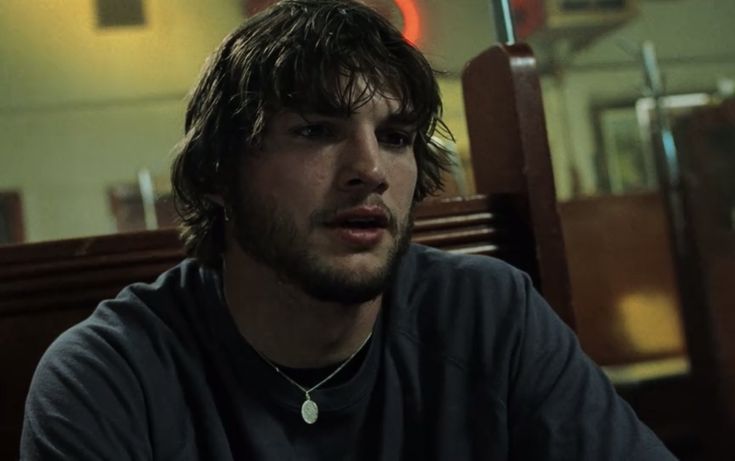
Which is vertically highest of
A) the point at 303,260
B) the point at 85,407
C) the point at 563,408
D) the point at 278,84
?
the point at 278,84

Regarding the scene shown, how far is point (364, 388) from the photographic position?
2.96 feet

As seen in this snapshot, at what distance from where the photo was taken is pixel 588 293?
227 cm

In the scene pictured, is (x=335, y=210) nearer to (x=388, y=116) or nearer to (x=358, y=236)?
(x=358, y=236)

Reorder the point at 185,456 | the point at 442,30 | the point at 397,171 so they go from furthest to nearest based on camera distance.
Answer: the point at 442,30 < the point at 397,171 < the point at 185,456

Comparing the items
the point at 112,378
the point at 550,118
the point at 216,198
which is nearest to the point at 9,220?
the point at 216,198

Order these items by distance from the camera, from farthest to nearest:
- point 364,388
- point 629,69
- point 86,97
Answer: point 629,69, point 86,97, point 364,388

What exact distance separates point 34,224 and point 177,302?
2.35 ft

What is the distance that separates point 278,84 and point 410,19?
1.30 ft

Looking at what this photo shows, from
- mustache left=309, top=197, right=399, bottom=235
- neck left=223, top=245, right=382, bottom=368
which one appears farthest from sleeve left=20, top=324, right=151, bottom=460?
mustache left=309, top=197, right=399, bottom=235

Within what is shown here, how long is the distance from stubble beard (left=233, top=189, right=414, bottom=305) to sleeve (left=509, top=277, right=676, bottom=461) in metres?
0.19

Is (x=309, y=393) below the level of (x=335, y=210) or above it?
below

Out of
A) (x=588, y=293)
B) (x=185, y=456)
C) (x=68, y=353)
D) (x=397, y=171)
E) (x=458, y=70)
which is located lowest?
(x=588, y=293)

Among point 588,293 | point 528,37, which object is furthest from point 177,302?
point 528,37

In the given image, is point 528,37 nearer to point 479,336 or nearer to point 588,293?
point 588,293
